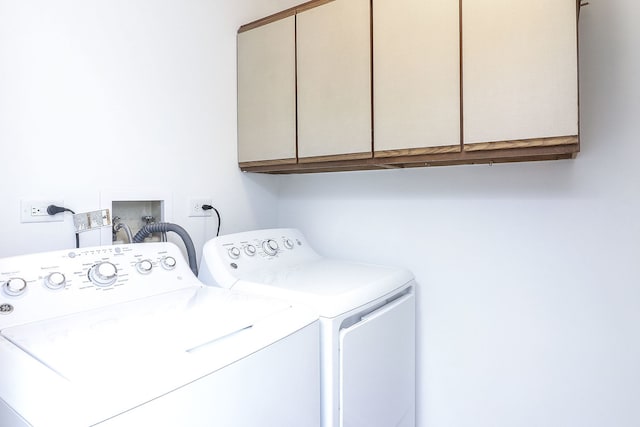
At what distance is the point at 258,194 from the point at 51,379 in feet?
4.77

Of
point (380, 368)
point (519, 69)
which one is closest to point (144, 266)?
point (380, 368)

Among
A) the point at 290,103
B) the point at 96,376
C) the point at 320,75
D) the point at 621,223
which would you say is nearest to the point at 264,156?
the point at 290,103

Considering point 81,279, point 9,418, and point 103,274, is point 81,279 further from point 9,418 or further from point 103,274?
point 9,418

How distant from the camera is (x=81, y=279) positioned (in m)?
1.06

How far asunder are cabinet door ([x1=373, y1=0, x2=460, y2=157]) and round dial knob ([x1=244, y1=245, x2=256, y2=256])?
25.8 inches

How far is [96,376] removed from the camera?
633 millimetres

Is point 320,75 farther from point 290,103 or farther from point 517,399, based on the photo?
point 517,399

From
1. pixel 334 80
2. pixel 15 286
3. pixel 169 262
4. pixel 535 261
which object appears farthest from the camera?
pixel 334 80

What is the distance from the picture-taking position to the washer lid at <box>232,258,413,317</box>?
1109 millimetres

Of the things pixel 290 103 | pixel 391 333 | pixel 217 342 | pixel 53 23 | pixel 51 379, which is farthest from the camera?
pixel 290 103

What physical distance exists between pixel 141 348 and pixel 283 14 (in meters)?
1.52

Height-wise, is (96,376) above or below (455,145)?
below

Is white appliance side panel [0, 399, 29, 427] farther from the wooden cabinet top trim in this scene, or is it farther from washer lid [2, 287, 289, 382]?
the wooden cabinet top trim

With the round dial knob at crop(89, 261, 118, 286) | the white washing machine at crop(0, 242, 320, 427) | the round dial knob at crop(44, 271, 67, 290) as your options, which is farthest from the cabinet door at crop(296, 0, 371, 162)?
the round dial knob at crop(44, 271, 67, 290)
